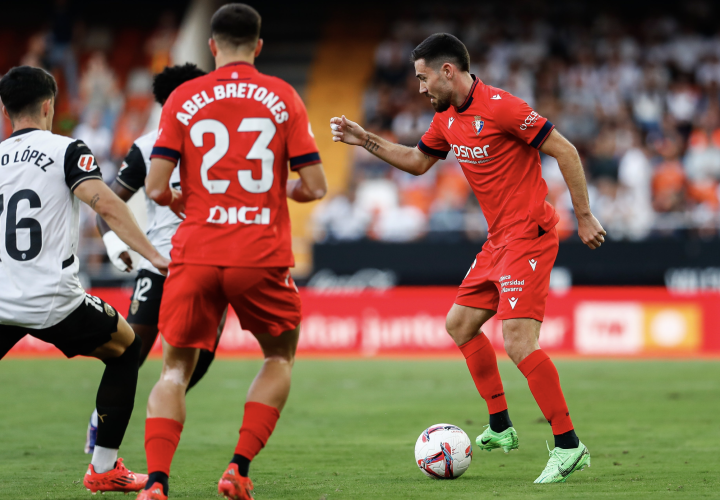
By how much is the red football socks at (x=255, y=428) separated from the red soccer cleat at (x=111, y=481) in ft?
3.11

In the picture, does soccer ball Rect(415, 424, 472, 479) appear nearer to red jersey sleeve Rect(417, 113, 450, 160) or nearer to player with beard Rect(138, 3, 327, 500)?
player with beard Rect(138, 3, 327, 500)

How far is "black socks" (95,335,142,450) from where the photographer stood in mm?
5180

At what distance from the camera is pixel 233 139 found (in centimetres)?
447

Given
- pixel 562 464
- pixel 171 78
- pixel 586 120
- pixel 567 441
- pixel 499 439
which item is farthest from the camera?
pixel 586 120

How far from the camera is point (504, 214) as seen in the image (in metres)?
5.89

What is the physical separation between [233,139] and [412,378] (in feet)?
26.6

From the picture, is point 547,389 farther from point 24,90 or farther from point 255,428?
point 24,90

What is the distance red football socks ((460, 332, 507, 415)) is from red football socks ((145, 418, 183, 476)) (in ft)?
7.49

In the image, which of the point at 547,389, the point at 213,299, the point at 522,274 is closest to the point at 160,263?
the point at 213,299

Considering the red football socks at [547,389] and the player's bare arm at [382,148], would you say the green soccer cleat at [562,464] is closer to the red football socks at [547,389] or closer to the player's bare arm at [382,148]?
the red football socks at [547,389]

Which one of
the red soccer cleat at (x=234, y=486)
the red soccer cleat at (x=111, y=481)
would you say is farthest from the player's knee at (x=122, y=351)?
the red soccer cleat at (x=234, y=486)

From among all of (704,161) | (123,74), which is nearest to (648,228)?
(704,161)

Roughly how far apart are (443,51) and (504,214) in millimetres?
1100

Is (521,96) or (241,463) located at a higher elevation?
(521,96)
